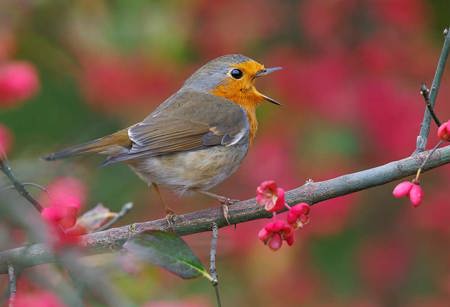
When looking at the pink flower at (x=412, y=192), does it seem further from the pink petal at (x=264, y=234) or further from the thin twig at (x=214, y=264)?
the thin twig at (x=214, y=264)

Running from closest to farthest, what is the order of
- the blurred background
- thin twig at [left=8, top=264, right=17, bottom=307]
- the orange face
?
thin twig at [left=8, top=264, right=17, bottom=307] < the orange face < the blurred background

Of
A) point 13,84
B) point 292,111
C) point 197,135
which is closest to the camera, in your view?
point 13,84

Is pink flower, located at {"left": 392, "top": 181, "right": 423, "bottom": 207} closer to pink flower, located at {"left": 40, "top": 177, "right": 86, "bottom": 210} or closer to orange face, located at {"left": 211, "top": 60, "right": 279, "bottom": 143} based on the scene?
pink flower, located at {"left": 40, "top": 177, "right": 86, "bottom": 210}

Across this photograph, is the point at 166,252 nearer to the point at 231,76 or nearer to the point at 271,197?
the point at 271,197

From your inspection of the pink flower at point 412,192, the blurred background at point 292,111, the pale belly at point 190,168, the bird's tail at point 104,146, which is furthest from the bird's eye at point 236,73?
the pink flower at point 412,192

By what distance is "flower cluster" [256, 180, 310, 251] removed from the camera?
2453 mm

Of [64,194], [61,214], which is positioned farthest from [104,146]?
[61,214]

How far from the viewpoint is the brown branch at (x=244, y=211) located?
244 centimetres

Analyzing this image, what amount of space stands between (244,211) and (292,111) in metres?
1.98

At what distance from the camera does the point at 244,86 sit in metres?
4.04

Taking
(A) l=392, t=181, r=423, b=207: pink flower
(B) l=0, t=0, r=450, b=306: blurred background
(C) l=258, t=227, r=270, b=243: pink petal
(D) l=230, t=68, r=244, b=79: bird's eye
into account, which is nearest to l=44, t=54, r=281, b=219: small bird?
(D) l=230, t=68, r=244, b=79: bird's eye

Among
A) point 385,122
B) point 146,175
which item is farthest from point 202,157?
point 385,122

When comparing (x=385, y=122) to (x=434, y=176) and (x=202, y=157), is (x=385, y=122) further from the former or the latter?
(x=202, y=157)

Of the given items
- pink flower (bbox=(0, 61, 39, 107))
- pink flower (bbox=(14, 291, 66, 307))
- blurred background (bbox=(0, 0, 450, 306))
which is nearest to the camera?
pink flower (bbox=(14, 291, 66, 307))
